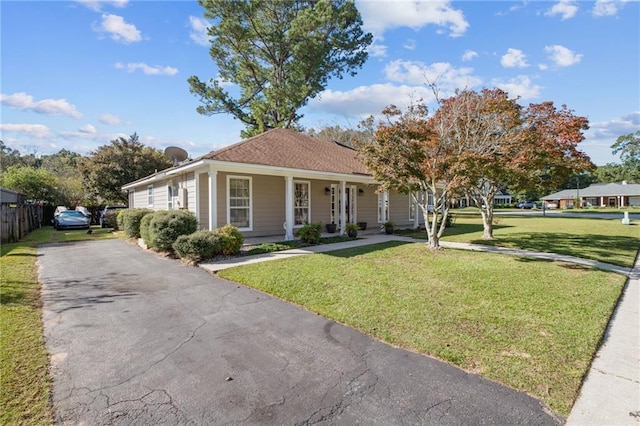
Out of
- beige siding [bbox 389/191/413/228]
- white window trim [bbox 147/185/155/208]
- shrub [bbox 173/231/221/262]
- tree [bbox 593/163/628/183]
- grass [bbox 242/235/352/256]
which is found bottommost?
grass [bbox 242/235/352/256]

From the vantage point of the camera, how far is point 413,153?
9.62 meters

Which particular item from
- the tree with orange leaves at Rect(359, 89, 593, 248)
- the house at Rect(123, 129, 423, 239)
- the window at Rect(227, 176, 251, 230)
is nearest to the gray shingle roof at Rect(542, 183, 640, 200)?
the tree with orange leaves at Rect(359, 89, 593, 248)

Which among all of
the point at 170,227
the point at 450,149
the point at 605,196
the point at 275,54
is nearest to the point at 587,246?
the point at 450,149

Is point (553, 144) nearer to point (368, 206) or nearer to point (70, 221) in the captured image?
point (368, 206)

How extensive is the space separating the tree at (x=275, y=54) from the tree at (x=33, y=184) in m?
16.6

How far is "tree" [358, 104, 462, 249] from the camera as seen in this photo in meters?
9.54

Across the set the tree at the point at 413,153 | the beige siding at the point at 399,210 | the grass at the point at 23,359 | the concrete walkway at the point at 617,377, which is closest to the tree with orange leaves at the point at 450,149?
the tree at the point at 413,153

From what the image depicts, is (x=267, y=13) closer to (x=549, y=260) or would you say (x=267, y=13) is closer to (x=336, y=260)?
(x=336, y=260)

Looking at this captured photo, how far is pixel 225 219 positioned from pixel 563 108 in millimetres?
14990

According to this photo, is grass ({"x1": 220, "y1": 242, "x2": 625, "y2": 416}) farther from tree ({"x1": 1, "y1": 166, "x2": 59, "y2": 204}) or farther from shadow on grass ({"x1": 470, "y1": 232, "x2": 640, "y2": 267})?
tree ({"x1": 1, "y1": 166, "x2": 59, "y2": 204})

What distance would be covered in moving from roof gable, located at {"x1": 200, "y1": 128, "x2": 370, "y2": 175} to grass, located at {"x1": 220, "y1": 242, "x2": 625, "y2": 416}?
15.4ft

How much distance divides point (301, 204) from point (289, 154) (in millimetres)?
2250

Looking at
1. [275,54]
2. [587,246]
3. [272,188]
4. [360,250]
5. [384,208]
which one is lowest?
[587,246]

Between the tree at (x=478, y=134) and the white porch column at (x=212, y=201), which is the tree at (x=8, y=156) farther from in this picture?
the tree at (x=478, y=134)
